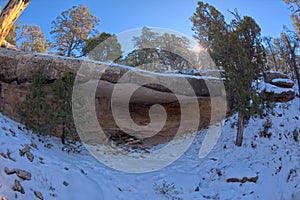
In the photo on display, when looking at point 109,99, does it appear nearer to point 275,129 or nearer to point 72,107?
point 72,107

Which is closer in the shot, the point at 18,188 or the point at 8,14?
the point at 8,14

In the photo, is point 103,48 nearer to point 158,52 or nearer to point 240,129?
point 158,52

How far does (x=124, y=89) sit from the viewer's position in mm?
8461

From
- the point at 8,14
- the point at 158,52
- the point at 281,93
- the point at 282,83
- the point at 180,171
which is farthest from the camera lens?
the point at 158,52

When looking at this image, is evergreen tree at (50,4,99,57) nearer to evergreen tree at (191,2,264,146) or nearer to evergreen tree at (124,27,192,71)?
evergreen tree at (124,27,192,71)

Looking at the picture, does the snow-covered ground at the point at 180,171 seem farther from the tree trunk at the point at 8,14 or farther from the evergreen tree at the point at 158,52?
the evergreen tree at the point at 158,52

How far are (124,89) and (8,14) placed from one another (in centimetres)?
574

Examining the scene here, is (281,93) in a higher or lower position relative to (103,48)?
lower

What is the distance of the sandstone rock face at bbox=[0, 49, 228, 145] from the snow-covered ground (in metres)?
1.52

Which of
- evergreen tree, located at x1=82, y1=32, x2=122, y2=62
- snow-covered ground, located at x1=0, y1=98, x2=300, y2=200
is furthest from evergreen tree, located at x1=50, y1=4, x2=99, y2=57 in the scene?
snow-covered ground, located at x1=0, y1=98, x2=300, y2=200

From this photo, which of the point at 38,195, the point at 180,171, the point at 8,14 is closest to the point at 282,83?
the point at 180,171

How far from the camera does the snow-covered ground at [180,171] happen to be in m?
4.26

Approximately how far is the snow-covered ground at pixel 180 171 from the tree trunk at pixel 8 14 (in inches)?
85.8

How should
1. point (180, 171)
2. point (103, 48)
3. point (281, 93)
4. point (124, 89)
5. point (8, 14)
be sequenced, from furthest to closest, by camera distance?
1. point (103, 48)
2. point (281, 93)
3. point (124, 89)
4. point (180, 171)
5. point (8, 14)
